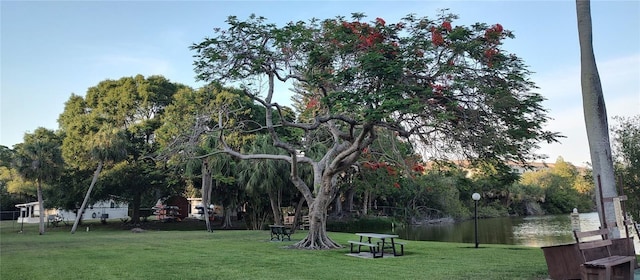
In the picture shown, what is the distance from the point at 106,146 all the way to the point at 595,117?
24301mm

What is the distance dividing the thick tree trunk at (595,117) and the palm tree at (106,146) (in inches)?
944

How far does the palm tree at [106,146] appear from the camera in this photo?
2538 cm

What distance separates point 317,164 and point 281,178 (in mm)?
10759

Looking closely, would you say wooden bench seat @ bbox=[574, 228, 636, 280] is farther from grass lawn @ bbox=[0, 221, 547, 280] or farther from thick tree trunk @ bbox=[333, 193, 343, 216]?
thick tree trunk @ bbox=[333, 193, 343, 216]

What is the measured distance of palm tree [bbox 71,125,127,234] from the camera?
25.4 m

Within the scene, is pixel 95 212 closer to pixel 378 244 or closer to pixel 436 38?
pixel 378 244

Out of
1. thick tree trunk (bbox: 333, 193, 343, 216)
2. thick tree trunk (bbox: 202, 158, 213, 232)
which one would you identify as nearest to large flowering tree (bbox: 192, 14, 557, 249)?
thick tree trunk (bbox: 202, 158, 213, 232)

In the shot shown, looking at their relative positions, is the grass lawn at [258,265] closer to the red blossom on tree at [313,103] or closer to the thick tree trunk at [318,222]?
the thick tree trunk at [318,222]

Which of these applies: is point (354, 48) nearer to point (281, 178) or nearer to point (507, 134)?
point (507, 134)

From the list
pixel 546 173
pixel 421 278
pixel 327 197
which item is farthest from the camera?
pixel 546 173

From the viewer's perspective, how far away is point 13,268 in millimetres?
10297

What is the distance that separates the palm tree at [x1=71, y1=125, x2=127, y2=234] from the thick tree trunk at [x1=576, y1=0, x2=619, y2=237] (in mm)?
23989

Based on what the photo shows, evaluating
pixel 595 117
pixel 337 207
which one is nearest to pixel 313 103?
pixel 595 117

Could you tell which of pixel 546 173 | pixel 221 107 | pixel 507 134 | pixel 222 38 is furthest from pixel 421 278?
pixel 546 173
